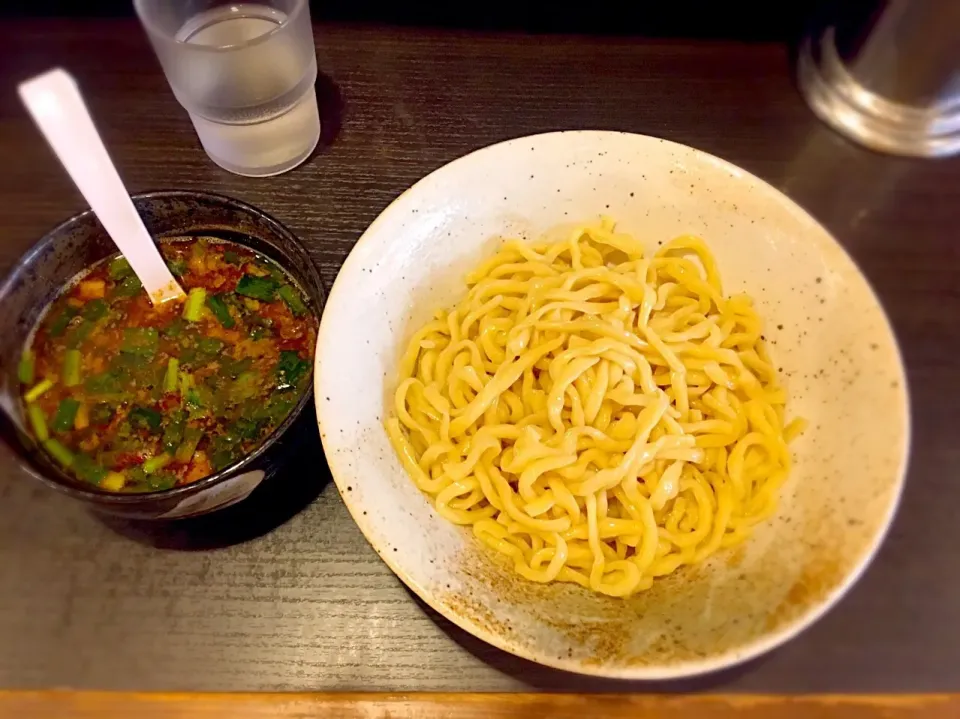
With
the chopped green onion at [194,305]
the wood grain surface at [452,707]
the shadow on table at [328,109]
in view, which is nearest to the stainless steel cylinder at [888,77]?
the shadow on table at [328,109]

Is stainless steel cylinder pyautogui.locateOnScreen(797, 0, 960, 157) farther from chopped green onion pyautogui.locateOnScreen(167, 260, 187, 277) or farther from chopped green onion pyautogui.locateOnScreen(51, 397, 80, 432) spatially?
chopped green onion pyautogui.locateOnScreen(51, 397, 80, 432)

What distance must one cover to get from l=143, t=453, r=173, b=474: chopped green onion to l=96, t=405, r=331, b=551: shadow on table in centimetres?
11

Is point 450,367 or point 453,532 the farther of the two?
point 450,367

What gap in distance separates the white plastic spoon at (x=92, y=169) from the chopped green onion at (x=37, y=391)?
23 cm

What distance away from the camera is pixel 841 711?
1.20m

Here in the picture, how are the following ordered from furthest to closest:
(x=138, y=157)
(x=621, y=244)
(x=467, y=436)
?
1. (x=138, y=157)
2. (x=621, y=244)
3. (x=467, y=436)

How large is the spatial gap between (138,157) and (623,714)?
157cm

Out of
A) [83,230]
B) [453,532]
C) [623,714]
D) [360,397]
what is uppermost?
[83,230]

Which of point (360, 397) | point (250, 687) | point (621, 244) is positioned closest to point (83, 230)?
point (360, 397)

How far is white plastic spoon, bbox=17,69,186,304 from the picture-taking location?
3.26 feet

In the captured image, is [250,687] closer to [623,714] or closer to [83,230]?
[623,714]

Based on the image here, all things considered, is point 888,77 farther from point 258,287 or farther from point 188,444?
point 188,444

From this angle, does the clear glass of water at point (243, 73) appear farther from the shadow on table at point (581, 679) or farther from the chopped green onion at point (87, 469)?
the shadow on table at point (581, 679)

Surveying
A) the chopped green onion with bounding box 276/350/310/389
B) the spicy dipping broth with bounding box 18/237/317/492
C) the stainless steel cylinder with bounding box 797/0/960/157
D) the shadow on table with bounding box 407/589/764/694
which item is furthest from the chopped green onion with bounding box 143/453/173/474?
the stainless steel cylinder with bounding box 797/0/960/157
